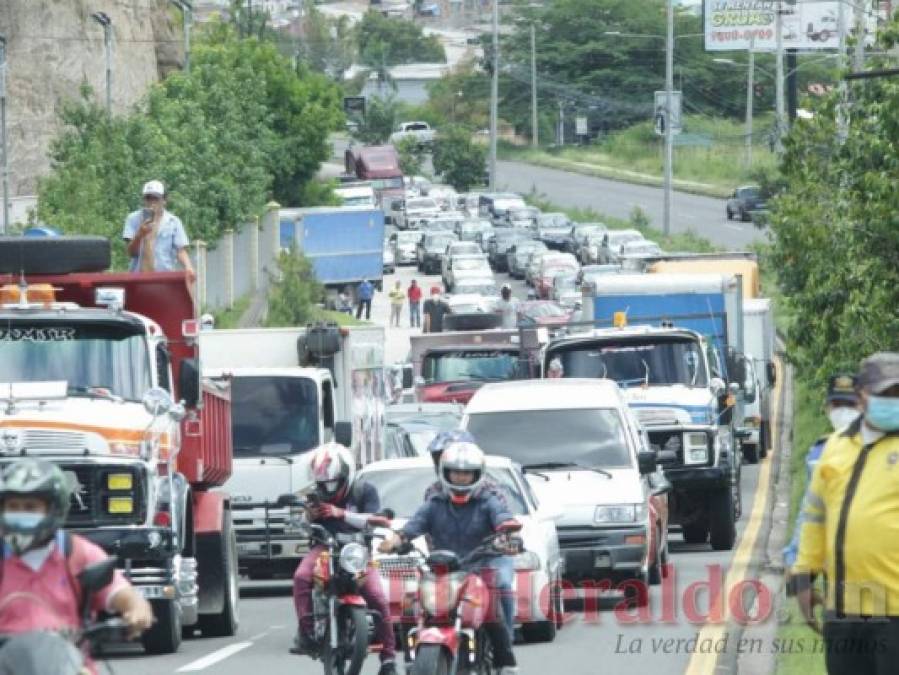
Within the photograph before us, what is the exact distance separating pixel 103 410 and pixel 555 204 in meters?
101

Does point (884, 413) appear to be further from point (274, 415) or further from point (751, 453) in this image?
point (751, 453)

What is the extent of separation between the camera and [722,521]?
2730cm

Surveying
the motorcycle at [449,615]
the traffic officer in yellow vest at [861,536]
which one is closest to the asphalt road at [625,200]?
the motorcycle at [449,615]

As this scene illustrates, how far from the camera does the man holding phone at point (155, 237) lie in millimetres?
20500

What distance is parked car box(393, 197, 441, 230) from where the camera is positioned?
355 ft

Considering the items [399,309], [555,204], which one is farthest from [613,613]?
[555,204]

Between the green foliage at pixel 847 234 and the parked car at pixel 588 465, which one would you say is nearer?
the parked car at pixel 588 465

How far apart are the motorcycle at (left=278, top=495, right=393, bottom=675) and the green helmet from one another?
5.80 metres

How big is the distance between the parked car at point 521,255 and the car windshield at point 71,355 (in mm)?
69843

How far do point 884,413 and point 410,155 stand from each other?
137122mm

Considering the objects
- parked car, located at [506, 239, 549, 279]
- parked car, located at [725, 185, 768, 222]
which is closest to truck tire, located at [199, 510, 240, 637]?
parked car, located at [506, 239, 549, 279]

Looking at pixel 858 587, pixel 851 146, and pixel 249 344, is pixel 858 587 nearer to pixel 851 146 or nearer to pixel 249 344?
pixel 851 146

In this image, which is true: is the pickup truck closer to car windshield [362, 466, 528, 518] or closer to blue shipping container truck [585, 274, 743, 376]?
blue shipping container truck [585, 274, 743, 376]

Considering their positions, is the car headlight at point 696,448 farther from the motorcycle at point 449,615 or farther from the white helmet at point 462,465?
the motorcycle at point 449,615
